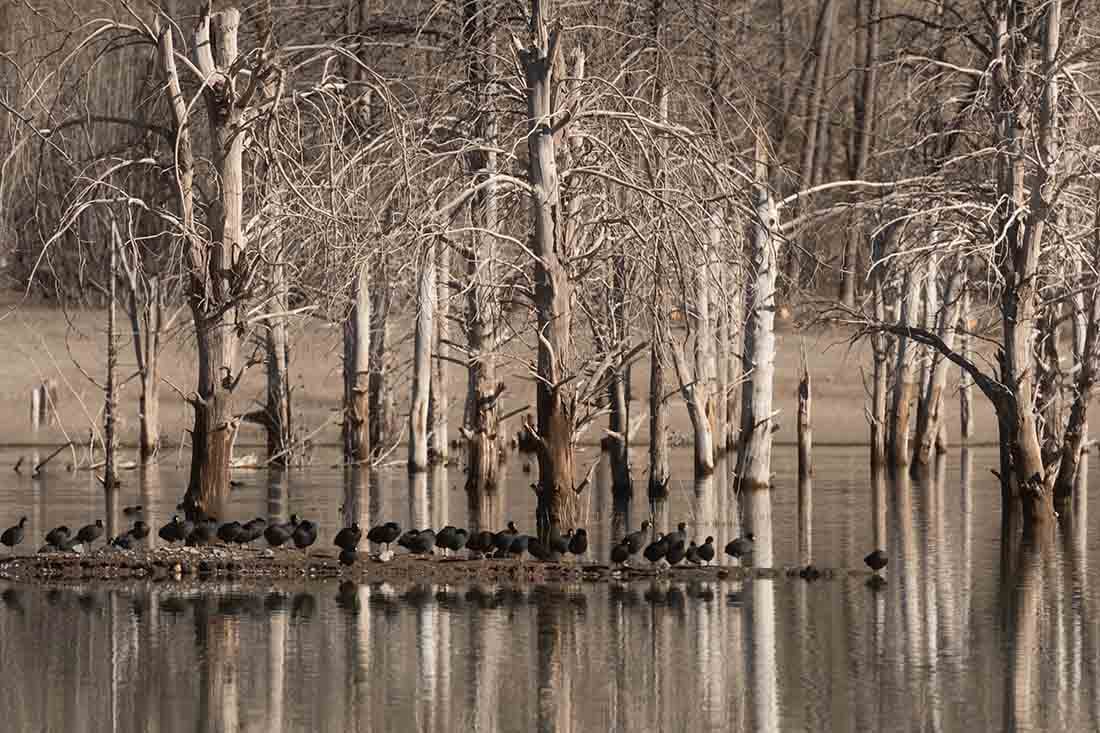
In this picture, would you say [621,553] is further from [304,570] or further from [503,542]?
[304,570]

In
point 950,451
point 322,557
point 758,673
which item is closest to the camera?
point 758,673

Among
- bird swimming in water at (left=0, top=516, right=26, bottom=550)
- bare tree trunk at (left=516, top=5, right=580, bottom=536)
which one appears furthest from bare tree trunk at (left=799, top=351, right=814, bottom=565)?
bird swimming in water at (left=0, top=516, right=26, bottom=550)

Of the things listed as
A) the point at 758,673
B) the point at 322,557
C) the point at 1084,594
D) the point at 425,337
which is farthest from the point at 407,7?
the point at 758,673

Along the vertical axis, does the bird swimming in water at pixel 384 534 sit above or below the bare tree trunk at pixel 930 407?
below

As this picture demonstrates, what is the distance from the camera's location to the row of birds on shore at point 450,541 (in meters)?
19.9

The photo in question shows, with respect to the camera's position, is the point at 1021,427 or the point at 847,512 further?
the point at 847,512

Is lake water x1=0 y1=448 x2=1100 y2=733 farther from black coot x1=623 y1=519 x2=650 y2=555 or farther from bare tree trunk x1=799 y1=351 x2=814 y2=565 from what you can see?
bare tree trunk x1=799 y1=351 x2=814 y2=565

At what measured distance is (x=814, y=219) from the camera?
27.5 metres

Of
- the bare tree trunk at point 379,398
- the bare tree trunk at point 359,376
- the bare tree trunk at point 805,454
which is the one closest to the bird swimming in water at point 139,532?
the bare tree trunk at point 805,454

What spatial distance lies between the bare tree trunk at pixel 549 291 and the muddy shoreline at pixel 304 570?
1.27 meters

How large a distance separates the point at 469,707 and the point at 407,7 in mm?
24868

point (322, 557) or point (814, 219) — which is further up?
point (814, 219)

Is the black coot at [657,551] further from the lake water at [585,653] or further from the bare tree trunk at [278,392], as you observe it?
the bare tree trunk at [278,392]

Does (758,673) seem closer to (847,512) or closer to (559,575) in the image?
(559,575)
